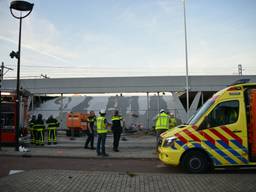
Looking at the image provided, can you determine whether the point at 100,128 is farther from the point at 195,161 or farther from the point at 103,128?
the point at 195,161

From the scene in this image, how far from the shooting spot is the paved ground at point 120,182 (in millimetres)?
6648

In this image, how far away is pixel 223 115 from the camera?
8773 mm

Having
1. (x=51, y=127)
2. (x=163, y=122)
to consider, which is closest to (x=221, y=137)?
(x=163, y=122)

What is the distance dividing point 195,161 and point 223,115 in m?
1.55

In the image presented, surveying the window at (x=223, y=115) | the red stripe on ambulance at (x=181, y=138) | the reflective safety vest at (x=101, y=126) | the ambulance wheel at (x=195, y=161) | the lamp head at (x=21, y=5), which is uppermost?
the lamp head at (x=21, y=5)

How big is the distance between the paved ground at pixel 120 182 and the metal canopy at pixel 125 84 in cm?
2082

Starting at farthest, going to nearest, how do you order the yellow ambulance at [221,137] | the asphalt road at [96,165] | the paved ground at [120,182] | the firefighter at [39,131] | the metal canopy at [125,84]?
1. the metal canopy at [125,84]
2. the firefighter at [39,131]
3. the asphalt road at [96,165]
4. the yellow ambulance at [221,137]
5. the paved ground at [120,182]

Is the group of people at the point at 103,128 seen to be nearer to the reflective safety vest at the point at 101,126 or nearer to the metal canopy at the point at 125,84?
the reflective safety vest at the point at 101,126

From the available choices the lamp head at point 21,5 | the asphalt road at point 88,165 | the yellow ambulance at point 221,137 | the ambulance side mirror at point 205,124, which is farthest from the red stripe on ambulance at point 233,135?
the lamp head at point 21,5

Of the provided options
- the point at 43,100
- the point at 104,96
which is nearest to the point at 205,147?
the point at 104,96

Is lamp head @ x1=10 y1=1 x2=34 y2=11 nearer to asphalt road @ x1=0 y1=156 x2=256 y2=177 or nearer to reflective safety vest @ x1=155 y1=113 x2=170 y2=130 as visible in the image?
asphalt road @ x1=0 y1=156 x2=256 y2=177

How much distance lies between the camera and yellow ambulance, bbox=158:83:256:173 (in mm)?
8570

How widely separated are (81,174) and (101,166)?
7.85ft

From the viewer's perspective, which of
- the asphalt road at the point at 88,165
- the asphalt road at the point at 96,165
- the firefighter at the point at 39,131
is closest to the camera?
the asphalt road at the point at 96,165
